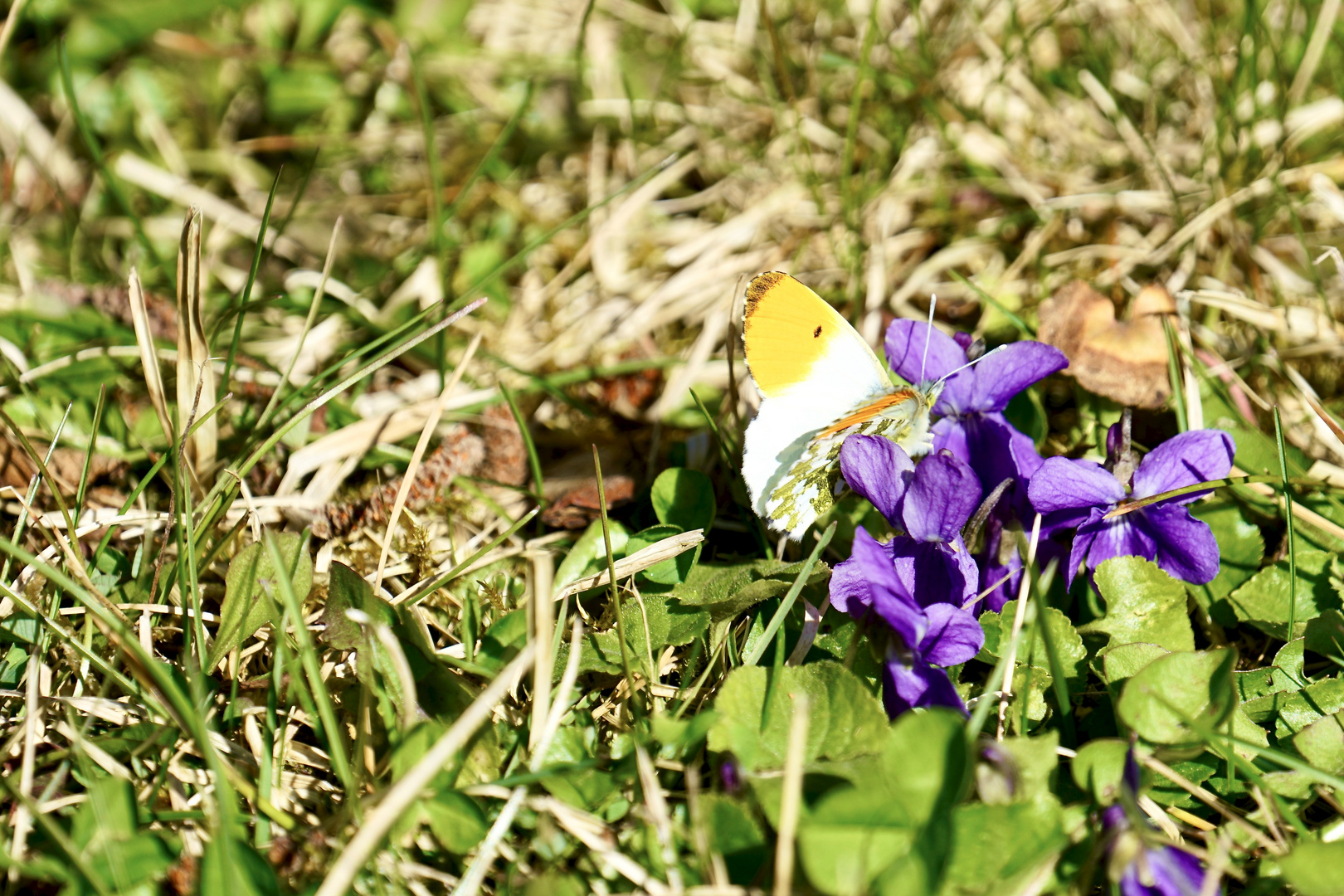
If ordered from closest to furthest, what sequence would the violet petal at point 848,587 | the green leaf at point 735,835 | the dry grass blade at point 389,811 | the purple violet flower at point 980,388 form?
the dry grass blade at point 389,811
the green leaf at point 735,835
the violet petal at point 848,587
the purple violet flower at point 980,388

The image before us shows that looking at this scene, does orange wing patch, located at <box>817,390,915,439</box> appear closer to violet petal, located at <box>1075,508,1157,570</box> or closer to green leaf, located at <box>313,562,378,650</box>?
violet petal, located at <box>1075,508,1157,570</box>

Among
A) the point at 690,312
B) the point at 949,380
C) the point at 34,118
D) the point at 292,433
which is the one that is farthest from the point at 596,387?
the point at 34,118

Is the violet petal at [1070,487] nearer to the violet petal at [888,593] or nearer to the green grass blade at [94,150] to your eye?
the violet petal at [888,593]

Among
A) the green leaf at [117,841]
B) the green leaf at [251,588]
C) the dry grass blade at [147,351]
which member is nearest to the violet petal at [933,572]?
the green leaf at [251,588]

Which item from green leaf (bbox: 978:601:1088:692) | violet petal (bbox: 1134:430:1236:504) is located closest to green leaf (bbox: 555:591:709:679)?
green leaf (bbox: 978:601:1088:692)

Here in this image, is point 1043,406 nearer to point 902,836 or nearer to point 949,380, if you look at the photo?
point 949,380

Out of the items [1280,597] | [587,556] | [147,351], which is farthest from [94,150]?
[1280,597]
